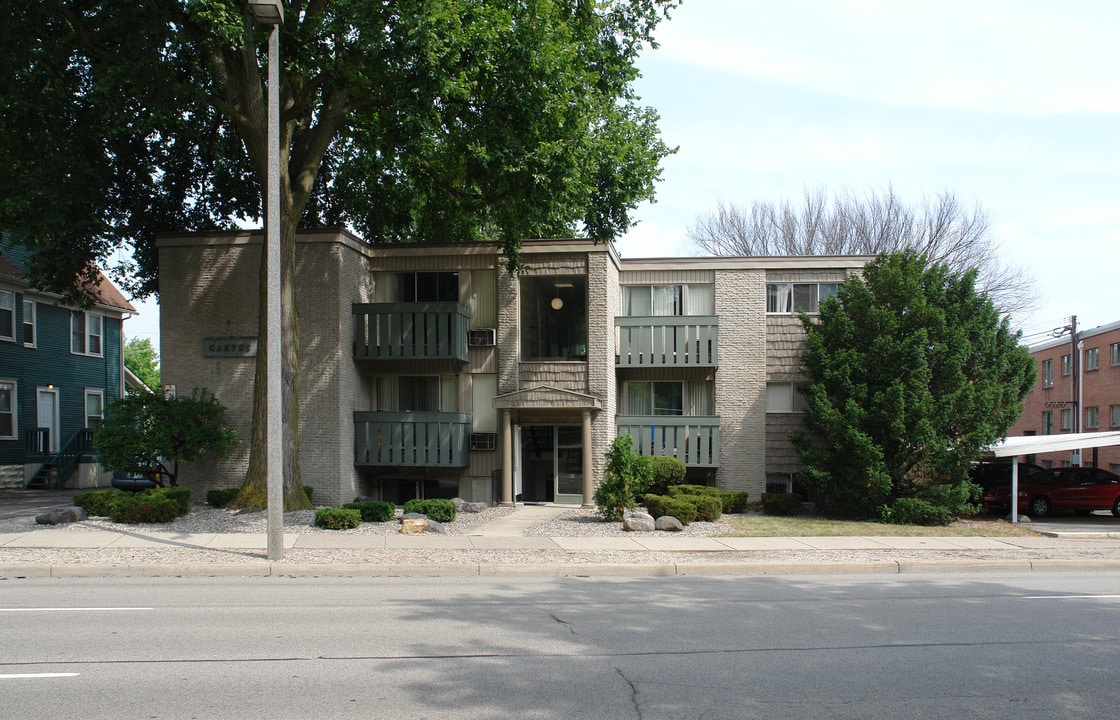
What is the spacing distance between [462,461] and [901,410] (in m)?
10.9

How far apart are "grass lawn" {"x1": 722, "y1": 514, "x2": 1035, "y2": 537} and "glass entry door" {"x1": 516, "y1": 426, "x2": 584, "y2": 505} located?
4726mm

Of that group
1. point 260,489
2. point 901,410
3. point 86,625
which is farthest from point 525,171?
point 86,625

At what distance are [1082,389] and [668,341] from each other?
30.3 meters

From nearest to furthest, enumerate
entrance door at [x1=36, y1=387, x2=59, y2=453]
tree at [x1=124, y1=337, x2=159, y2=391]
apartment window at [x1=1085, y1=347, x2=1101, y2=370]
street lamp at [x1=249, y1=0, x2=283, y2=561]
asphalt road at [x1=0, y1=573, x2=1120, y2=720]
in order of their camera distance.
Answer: asphalt road at [x1=0, y1=573, x2=1120, y2=720] < street lamp at [x1=249, y1=0, x2=283, y2=561] < entrance door at [x1=36, y1=387, x2=59, y2=453] < apartment window at [x1=1085, y1=347, x2=1101, y2=370] < tree at [x1=124, y1=337, x2=159, y2=391]

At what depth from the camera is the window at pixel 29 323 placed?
3198 centimetres

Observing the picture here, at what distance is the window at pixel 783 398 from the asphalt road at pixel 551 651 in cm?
1314

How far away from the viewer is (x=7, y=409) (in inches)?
1222

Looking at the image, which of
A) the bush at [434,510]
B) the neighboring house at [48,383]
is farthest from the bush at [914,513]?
the neighboring house at [48,383]

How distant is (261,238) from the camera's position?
22344 millimetres

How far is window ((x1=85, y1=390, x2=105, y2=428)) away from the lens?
35906mm

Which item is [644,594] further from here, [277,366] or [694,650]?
[277,366]

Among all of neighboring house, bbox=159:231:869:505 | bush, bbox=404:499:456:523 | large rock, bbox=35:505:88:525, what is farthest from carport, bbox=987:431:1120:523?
large rock, bbox=35:505:88:525

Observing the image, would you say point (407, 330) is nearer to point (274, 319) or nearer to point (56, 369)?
point (274, 319)

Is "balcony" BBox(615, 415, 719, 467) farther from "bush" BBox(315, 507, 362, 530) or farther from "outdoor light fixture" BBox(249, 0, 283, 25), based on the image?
"outdoor light fixture" BBox(249, 0, 283, 25)
